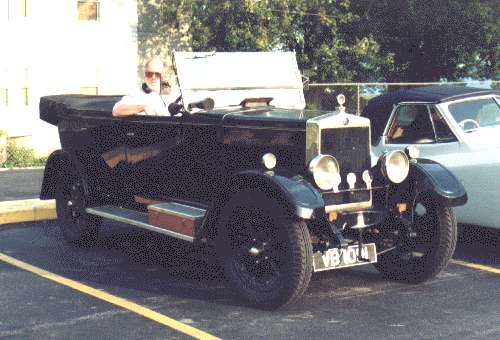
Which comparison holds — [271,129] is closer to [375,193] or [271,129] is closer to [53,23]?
[375,193]

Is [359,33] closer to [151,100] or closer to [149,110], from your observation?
[151,100]

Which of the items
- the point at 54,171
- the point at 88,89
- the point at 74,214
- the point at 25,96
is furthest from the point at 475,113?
the point at 88,89

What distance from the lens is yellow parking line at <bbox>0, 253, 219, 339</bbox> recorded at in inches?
232

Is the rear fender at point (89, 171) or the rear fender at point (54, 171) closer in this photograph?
the rear fender at point (89, 171)

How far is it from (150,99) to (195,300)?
96.8 inches

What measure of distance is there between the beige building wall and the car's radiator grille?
54.4 ft

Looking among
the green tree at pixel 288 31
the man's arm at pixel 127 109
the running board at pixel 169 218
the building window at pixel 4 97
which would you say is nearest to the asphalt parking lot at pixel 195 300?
the running board at pixel 169 218

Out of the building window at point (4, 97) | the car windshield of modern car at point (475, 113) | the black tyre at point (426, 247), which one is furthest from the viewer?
the building window at point (4, 97)

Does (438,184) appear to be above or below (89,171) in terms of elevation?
above

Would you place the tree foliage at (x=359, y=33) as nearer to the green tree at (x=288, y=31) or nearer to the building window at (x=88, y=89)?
the green tree at (x=288, y=31)

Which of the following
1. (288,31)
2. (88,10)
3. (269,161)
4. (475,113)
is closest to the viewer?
(269,161)

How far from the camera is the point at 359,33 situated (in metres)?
28.5

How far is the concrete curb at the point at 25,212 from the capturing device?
1016cm

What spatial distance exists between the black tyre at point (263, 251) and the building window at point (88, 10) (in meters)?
17.9
